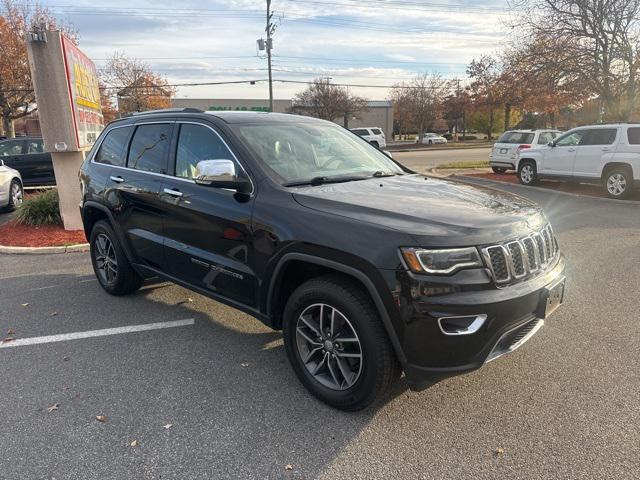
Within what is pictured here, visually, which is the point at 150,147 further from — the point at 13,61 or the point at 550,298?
the point at 13,61

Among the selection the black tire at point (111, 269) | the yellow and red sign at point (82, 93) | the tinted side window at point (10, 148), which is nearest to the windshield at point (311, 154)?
the black tire at point (111, 269)

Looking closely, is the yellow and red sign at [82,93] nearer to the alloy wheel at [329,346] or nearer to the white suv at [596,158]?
the alloy wheel at [329,346]

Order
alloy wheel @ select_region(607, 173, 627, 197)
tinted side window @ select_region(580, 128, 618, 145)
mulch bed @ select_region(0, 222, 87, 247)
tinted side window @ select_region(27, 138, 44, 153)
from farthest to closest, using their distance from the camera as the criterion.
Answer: tinted side window @ select_region(27, 138, 44, 153)
tinted side window @ select_region(580, 128, 618, 145)
alloy wheel @ select_region(607, 173, 627, 197)
mulch bed @ select_region(0, 222, 87, 247)

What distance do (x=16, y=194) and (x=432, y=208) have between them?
1109cm

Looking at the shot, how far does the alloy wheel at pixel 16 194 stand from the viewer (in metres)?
10.7

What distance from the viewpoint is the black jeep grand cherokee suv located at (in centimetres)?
255

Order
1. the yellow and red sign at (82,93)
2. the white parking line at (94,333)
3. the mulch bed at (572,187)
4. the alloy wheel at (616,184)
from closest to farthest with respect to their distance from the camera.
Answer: the white parking line at (94,333) < the yellow and red sign at (82,93) < the alloy wheel at (616,184) < the mulch bed at (572,187)

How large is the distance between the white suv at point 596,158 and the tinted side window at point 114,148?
1080cm

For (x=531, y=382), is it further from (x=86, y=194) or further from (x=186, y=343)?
(x=86, y=194)

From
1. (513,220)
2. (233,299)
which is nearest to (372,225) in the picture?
(513,220)

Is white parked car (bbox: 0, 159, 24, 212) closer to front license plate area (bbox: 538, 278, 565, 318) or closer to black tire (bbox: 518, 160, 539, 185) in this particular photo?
front license plate area (bbox: 538, 278, 565, 318)

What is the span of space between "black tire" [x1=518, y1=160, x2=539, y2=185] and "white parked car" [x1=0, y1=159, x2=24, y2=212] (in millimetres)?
13281

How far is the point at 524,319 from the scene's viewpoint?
2723 millimetres

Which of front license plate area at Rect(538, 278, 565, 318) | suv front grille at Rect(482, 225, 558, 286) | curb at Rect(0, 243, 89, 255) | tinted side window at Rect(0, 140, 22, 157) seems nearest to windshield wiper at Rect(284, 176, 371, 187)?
suv front grille at Rect(482, 225, 558, 286)
